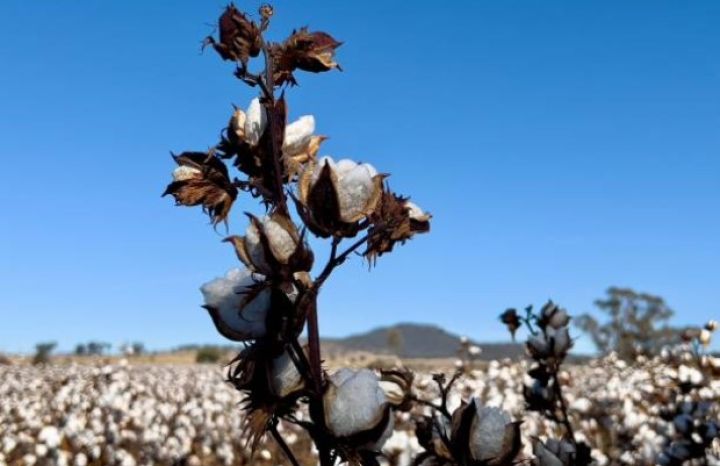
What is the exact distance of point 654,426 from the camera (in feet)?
28.9

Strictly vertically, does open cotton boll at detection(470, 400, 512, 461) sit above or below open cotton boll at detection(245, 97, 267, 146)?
below

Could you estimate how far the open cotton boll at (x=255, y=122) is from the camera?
2.12 metres

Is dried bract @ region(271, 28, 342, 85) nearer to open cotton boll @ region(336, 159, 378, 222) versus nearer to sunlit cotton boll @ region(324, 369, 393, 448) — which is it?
open cotton boll @ region(336, 159, 378, 222)

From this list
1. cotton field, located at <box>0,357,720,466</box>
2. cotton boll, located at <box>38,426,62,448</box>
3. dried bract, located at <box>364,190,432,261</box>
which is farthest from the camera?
cotton boll, located at <box>38,426,62,448</box>

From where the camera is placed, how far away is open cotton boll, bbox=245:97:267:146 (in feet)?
6.97

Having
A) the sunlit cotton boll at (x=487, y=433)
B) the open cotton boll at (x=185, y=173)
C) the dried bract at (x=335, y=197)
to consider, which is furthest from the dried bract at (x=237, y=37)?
the sunlit cotton boll at (x=487, y=433)

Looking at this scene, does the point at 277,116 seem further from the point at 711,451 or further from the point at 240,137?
the point at 711,451

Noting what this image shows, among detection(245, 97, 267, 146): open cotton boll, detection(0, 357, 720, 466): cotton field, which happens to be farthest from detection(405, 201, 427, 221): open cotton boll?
detection(0, 357, 720, 466): cotton field

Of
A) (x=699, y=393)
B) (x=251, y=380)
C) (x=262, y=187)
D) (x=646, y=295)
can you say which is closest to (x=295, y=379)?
(x=251, y=380)

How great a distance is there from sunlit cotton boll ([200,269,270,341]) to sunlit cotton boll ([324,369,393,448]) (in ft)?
0.79

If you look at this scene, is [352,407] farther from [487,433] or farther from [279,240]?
[487,433]

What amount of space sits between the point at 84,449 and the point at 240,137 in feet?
26.8

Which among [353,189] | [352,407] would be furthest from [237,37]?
[352,407]

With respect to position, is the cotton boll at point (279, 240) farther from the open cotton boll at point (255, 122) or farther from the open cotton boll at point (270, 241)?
the open cotton boll at point (255, 122)
